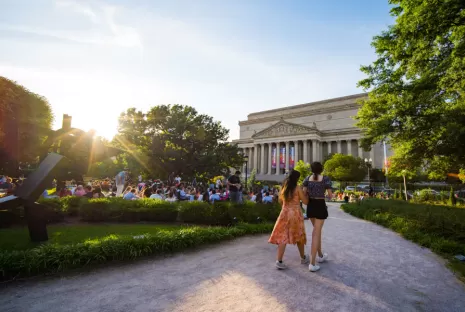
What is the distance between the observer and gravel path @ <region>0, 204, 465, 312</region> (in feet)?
11.1

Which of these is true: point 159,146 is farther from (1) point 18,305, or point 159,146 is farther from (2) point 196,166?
(1) point 18,305

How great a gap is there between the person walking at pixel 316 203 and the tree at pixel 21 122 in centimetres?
873

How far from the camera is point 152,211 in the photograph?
9789 millimetres

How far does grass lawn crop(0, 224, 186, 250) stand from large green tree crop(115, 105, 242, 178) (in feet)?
52.4

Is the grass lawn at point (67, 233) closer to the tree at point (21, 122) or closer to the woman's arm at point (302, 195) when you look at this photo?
the tree at point (21, 122)

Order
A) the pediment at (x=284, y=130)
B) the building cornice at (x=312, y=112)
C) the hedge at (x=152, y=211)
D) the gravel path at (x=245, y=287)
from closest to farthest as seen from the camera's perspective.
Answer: the gravel path at (x=245, y=287) < the hedge at (x=152, y=211) < the pediment at (x=284, y=130) < the building cornice at (x=312, y=112)

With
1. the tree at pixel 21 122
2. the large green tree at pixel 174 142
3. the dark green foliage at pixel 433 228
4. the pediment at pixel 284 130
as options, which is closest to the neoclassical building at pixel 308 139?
the pediment at pixel 284 130

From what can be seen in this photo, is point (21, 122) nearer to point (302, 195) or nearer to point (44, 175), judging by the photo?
point (44, 175)

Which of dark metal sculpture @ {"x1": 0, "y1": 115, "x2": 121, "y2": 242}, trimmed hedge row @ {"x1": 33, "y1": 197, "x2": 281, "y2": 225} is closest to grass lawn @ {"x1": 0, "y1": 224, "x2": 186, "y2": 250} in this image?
dark metal sculpture @ {"x1": 0, "y1": 115, "x2": 121, "y2": 242}

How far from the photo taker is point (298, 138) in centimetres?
6425

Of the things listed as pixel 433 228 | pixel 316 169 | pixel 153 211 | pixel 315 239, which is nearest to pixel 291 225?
pixel 315 239

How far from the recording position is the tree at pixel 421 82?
31.8ft

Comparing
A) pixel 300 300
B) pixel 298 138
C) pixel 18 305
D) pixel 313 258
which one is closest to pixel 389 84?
pixel 313 258

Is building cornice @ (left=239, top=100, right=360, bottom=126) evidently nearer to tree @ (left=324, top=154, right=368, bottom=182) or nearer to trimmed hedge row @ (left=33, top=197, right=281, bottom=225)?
tree @ (left=324, top=154, right=368, bottom=182)
